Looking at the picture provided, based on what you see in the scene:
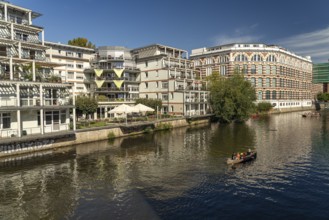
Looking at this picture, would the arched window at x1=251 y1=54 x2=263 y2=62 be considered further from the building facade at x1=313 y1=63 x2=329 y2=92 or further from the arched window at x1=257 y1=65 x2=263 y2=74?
the building facade at x1=313 y1=63 x2=329 y2=92

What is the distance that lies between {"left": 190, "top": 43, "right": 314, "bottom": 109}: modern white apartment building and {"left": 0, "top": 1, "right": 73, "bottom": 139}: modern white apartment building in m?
65.9

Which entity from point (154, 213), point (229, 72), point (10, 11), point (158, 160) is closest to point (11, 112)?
point (10, 11)

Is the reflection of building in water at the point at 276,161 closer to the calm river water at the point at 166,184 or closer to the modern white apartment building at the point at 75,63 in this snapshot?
the calm river water at the point at 166,184

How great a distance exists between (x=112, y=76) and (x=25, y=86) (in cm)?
2919

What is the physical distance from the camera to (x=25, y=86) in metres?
36.2

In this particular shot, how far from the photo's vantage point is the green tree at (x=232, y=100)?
59.6 m

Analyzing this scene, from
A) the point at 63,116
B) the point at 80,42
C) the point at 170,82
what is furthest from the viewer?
the point at 80,42

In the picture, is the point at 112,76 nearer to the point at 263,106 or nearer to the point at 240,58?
the point at 240,58

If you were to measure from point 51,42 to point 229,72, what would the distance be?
6092 centimetres

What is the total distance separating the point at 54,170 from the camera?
25953 mm

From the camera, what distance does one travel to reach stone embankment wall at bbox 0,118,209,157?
31125 millimetres

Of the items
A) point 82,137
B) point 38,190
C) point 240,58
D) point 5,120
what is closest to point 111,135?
point 82,137

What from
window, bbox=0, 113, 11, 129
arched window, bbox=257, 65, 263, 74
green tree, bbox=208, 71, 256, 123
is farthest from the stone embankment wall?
arched window, bbox=257, 65, 263, 74

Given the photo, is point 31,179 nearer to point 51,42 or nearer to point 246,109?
point 51,42
